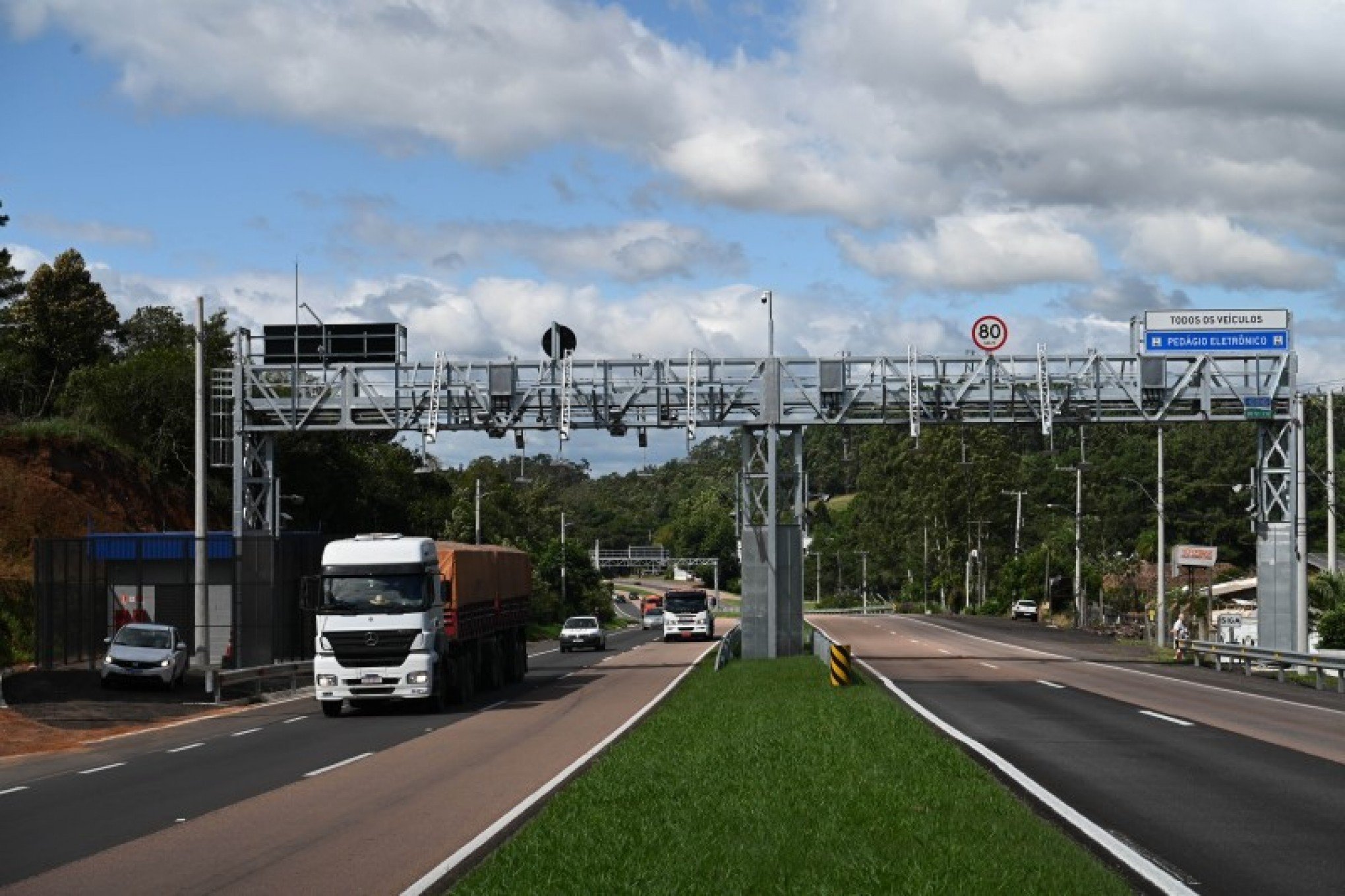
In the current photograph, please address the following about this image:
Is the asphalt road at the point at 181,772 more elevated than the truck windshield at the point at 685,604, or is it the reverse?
the asphalt road at the point at 181,772

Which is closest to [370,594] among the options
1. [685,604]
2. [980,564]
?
[685,604]

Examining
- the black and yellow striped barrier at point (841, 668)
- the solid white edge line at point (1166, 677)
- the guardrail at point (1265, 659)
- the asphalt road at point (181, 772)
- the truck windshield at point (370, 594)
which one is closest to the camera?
the asphalt road at point (181, 772)

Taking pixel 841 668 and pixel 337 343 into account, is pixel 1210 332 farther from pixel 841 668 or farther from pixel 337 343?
pixel 337 343

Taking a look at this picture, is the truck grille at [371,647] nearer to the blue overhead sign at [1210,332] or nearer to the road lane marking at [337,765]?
the road lane marking at [337,765]

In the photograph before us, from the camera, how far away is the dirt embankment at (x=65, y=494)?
186 ft

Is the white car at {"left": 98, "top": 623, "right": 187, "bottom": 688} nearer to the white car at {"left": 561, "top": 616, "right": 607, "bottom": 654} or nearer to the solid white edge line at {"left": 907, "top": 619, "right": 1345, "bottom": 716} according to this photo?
the solid white edge line at {"left": 907, "top": 619, "right": 1345, "bottom": 716}

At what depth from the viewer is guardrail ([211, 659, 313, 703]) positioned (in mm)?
37594

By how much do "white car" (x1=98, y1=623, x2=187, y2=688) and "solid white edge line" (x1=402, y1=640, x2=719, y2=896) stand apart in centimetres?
1440

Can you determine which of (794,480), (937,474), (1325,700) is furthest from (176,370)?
(937,474)

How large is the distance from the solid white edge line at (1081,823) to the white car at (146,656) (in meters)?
21.1

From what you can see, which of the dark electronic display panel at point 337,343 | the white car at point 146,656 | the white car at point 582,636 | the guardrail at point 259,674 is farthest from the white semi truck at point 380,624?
the white car at point 582,636

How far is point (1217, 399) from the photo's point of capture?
4794cm

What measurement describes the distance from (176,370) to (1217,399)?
126ft

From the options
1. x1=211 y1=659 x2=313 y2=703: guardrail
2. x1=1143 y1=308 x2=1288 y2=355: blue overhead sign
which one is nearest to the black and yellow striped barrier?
x1=211 y1=659 x2=313 y2=703: guardrail
